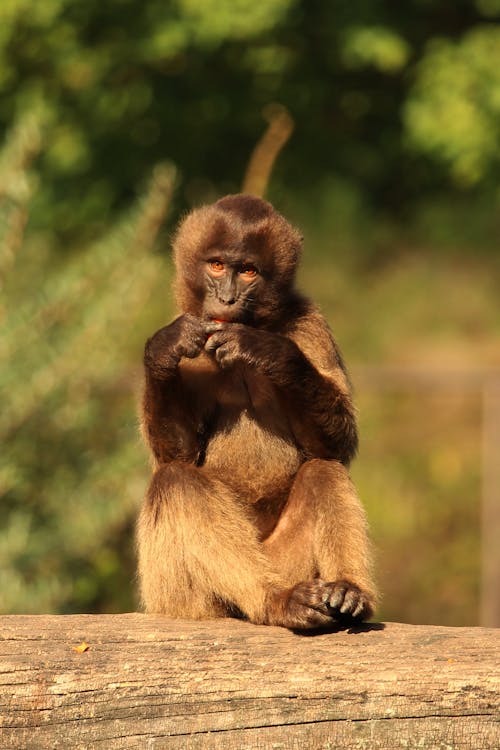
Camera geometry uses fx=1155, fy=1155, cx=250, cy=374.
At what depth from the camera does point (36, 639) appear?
4.20 metres

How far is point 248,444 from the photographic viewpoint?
520cm

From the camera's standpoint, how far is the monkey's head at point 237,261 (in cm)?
516

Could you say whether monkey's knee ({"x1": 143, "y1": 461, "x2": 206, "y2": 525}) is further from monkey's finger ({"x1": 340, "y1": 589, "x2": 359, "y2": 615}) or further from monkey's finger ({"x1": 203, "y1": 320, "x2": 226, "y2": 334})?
monkey's finger ({"x1": 340, "y1": 589, "x2": 359, "y2": 615})

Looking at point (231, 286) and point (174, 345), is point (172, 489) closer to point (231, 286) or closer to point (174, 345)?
point (174, 345)

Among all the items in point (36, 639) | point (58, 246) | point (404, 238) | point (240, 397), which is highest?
point (404, 238)

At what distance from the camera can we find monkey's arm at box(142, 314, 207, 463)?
15.9 feet

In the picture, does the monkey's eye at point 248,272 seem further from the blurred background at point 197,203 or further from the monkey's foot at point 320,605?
the blurred background at point 197,203

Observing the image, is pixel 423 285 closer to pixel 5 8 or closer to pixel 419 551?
pixel 419 551

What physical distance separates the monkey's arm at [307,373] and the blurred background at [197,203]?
2246mm

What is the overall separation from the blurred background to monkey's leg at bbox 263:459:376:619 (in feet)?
7.18

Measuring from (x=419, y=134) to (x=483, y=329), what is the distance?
4.78m

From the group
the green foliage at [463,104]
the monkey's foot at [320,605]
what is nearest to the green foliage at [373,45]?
the green foliage at [463,104]

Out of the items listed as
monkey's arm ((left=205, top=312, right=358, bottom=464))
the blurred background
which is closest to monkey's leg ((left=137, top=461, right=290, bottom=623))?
monkey's arm ((left=205, top=312, right=358, bottom=464))

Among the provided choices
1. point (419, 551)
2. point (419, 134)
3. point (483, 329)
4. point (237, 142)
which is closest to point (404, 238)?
point (483, 329)
